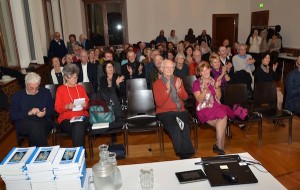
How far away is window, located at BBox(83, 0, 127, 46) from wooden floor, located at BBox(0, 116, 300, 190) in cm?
828

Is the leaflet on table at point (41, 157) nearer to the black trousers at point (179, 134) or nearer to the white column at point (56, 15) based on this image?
the black trousers at point (179, 134)

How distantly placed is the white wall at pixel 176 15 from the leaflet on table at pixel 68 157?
10.9 m

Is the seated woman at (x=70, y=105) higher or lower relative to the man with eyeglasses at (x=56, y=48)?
lower

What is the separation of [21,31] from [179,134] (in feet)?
15.2

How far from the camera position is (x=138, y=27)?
12.2 meters

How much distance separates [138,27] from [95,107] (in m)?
9.19

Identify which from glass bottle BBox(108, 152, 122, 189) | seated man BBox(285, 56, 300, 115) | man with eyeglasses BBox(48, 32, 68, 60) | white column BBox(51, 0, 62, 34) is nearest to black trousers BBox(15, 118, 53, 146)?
glass bottle BBox(108, 152, 122, 189)

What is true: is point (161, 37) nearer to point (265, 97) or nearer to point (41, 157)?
point (265, 97)

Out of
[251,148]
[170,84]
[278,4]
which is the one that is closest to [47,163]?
[170,84]

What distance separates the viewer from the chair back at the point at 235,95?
13.0ft

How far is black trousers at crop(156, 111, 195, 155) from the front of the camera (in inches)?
128

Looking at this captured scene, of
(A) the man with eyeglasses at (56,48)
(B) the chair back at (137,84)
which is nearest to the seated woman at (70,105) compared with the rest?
(B) the chair back at (137,84)

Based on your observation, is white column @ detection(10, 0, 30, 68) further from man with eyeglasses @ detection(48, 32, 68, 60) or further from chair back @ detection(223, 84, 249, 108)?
chair back @ detection(223, 84, 249, 108)

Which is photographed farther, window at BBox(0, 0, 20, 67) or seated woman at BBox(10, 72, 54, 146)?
window at BBox(0, 0, 20, 67)
